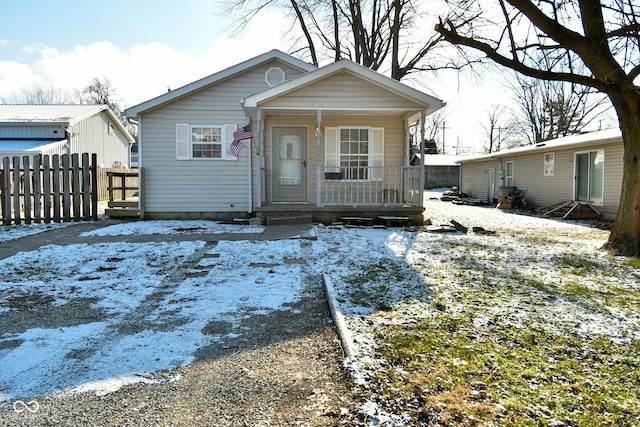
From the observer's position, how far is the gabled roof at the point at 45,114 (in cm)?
1803

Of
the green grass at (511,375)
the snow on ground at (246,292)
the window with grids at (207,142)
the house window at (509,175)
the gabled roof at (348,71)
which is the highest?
the gabled roof at (348,71)

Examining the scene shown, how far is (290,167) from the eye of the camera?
11.2 m

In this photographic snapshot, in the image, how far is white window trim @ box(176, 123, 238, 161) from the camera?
11.0 meters

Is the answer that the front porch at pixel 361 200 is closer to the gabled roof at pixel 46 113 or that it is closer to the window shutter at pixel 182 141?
the window shutter at pixel 182 141

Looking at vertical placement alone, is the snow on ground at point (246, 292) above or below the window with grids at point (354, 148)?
below

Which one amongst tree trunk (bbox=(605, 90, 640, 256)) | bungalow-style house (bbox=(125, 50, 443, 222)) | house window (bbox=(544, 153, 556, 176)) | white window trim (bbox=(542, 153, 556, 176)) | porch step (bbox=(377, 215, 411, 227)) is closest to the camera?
tree trunk (bbox=(605, 90, 640, 256))

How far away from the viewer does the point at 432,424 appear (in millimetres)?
2086

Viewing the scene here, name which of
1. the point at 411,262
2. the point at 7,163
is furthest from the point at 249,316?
the point at 7,163

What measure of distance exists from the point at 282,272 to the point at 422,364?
9.37 feet

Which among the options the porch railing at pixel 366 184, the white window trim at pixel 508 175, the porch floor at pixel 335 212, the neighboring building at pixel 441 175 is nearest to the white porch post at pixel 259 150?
the porch floor at pixel 335 212

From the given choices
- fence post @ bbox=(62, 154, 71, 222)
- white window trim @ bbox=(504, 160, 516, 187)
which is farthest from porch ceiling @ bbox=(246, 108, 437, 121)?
white window trim @ bbox=(504, 160, 516, 187)

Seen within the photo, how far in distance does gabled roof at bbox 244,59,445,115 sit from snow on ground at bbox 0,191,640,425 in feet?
11.5

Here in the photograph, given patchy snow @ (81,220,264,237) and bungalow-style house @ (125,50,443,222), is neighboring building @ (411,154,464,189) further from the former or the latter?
patchy snow @ (81,220,264,237)

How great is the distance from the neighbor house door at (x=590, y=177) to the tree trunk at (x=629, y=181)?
6.99 meters
